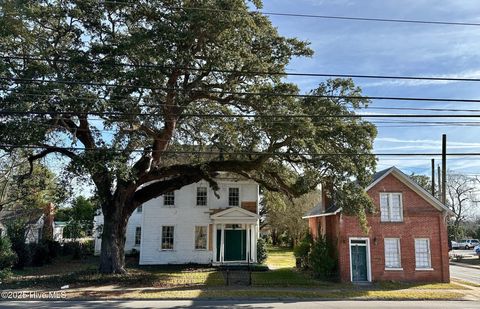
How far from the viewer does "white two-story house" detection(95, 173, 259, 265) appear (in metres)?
30.8

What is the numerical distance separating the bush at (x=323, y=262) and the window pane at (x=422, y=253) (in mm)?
4909

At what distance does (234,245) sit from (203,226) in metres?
2.76

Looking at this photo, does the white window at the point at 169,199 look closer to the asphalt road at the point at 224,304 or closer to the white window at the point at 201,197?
the white window at the point at 201,197

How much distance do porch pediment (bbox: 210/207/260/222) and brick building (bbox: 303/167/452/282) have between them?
652cm

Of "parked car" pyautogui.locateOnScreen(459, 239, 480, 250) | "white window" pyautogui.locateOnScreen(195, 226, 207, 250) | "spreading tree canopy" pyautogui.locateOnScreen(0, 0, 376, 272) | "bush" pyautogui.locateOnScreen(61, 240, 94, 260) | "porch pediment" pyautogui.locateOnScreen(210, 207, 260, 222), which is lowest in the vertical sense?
"parked car" pyautogui.locateOnScreen(459, 239, 480, 250)

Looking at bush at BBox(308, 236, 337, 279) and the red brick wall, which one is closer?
the red brick wall

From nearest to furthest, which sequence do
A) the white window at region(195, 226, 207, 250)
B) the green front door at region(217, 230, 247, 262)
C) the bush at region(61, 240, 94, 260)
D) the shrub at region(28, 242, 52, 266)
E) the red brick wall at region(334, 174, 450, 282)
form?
the red brick wall at region(334, 174, 450, 282), the green front door at region(217, 230, 247, 262), the shrub at region(28, 242, 52, 266), the white window at region(195, 226, 207, 250), the bush at region(61, 240, 94, 260)

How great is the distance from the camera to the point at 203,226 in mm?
31797

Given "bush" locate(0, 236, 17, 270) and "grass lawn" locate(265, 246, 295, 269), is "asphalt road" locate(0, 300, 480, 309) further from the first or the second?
"grass lawn" locate(265, 246, 295, 269)

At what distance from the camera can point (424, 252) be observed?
2506cm

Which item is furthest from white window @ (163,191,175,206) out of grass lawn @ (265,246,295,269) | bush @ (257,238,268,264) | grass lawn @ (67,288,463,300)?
grass lawn @ (67,288,463,300)

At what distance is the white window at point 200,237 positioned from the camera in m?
31.6

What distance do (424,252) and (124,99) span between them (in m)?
19.4

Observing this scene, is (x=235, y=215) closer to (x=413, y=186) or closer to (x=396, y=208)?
(x=396, y=208)
